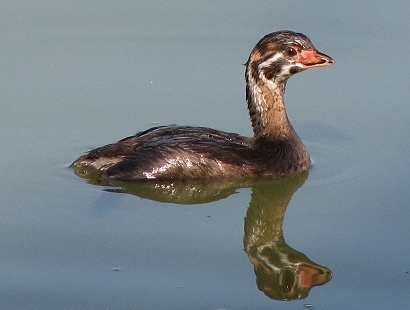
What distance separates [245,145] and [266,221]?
1029mm

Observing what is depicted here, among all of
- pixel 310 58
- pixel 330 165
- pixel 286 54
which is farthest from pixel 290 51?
pixel 330 165

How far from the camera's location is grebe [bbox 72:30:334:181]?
11.5 meters

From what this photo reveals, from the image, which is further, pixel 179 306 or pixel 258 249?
pixel 258 249

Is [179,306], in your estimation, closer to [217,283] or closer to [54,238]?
[217,283]

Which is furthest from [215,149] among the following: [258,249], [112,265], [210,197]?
[112,265]

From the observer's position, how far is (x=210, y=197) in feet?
37.4

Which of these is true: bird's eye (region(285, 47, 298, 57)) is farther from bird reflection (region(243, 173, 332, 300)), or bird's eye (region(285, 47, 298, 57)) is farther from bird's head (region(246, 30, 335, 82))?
bird reflection (region(243, 173, 332, 300))

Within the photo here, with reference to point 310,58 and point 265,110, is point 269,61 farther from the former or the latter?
point 265,110

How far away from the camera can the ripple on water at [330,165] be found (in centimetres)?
1173

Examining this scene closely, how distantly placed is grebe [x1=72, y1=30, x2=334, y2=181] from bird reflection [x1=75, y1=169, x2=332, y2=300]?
8 cm

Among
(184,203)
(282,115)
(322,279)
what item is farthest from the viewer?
(282,115)

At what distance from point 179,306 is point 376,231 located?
7.19 feet

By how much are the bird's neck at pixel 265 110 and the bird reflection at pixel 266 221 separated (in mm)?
559

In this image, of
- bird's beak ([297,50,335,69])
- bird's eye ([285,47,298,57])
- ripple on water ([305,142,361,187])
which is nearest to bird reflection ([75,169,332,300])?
ripple on water ([305,142,361,187])
